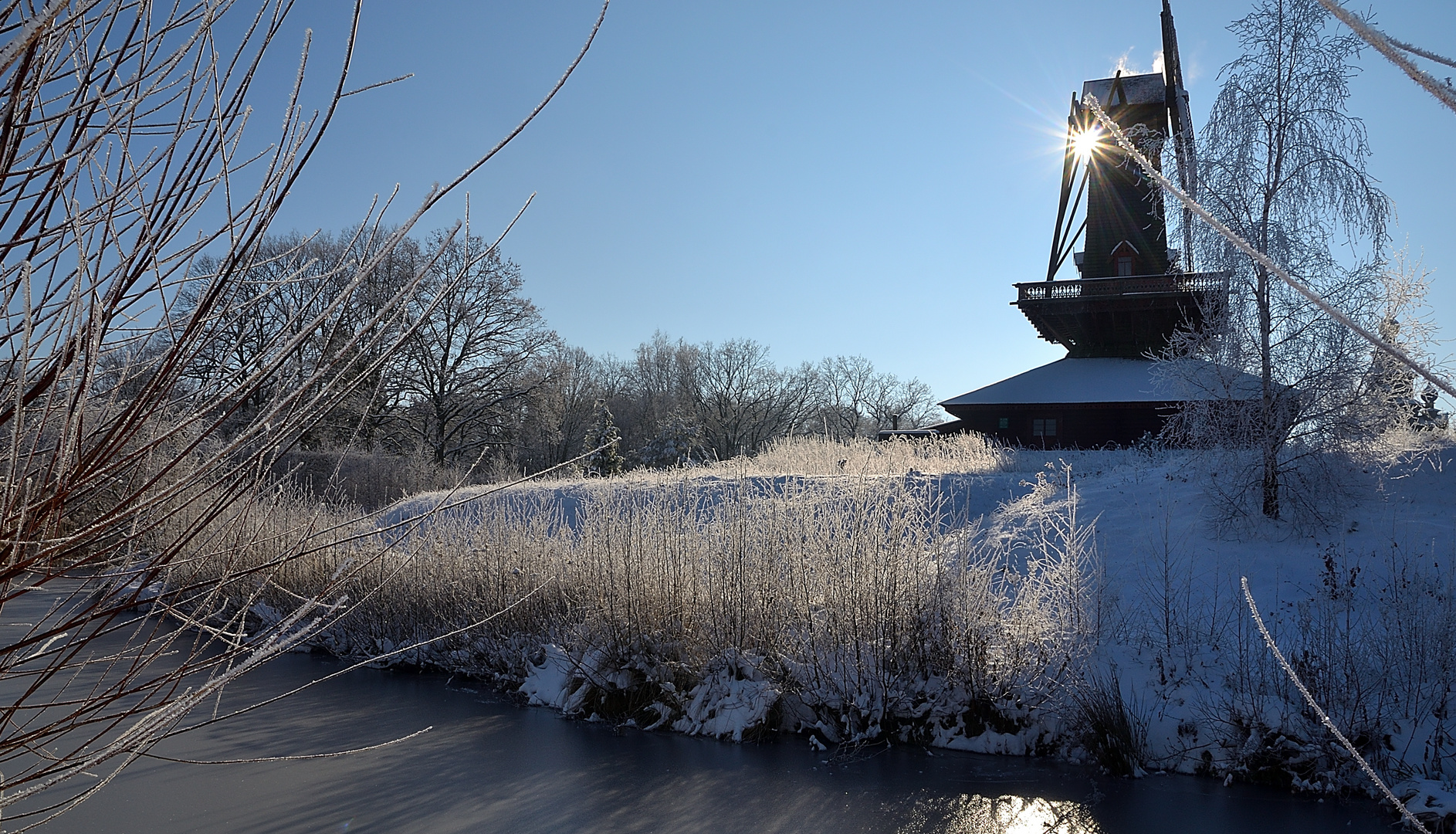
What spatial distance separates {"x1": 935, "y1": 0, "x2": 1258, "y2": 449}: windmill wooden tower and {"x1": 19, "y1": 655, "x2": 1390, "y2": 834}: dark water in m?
13.5

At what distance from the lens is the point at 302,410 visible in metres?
1.47

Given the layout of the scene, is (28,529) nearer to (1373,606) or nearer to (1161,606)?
(1161,606)

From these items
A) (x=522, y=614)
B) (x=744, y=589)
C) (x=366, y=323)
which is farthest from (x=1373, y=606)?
(x=366, y=323)

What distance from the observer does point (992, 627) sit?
23.4 ft

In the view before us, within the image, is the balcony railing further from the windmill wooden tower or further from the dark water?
the dark water

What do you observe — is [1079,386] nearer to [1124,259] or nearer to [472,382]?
[1124,259]

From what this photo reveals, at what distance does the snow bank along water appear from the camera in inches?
240

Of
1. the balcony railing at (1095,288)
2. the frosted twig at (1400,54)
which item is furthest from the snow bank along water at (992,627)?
the balcony railing at (1095,288)

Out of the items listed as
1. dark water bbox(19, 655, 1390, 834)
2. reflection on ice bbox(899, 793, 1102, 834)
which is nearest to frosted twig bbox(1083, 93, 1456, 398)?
reflection on ice bbox(899, 793, 1102, 834)

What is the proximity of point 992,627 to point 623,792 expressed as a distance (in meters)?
3.17

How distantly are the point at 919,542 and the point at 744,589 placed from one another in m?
1.58

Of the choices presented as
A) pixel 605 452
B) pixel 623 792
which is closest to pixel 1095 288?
pixel 605 452

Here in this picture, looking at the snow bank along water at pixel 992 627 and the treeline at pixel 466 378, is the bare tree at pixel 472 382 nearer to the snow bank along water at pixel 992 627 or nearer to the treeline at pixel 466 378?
the treeline at pixel 466 378

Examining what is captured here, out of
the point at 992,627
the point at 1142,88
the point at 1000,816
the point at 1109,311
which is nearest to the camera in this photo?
the point at 1000,816
